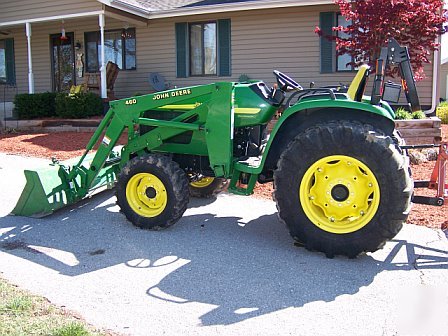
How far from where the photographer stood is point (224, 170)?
4980 millimetres

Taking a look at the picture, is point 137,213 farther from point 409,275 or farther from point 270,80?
point 270,80

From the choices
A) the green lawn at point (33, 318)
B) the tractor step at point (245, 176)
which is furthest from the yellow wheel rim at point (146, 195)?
the green lawn at point (33, 318)

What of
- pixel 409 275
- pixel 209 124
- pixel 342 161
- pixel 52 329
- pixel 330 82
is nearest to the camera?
pixel 52 329

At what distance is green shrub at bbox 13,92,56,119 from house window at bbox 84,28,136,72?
2.35 meters

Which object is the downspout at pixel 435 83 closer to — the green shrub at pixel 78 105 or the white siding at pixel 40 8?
the green shrub at pixel 78 105

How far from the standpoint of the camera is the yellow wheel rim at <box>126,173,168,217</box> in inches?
205

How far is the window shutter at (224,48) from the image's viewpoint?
571 inches

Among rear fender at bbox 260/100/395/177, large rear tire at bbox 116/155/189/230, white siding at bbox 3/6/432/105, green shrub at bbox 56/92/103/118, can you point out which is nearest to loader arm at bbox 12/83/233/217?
large rear tire at bbox 116/155/189/230

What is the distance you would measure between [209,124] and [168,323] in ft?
7.52

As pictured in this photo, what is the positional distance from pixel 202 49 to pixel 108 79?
3.25m

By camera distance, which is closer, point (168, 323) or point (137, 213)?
point (168, 323)

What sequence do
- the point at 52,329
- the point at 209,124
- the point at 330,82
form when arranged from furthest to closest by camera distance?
the point at 330,82, the point at 209,124, the point at 52,329

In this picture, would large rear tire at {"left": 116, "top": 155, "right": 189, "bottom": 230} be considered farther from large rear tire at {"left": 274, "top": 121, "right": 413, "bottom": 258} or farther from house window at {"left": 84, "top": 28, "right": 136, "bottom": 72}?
house window at {"left": 84, "top": 28, "right": 136, "bottom": 72}

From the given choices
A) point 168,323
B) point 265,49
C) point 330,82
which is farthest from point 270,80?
point 168,323
